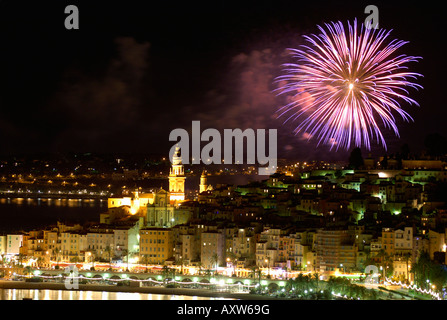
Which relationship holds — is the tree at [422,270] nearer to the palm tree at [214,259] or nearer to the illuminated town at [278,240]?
the illuminated town at [278,240]

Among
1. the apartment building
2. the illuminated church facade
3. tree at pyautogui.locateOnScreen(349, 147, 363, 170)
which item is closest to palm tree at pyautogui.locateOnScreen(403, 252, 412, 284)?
the apartment building

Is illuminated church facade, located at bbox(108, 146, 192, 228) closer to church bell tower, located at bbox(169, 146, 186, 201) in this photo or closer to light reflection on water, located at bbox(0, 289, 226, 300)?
church bell tower, located at bbox(169, 146, 186, 201)

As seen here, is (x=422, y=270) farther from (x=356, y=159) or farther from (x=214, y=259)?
(x=356, y=159)

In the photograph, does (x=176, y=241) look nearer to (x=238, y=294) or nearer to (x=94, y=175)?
(x=238, y=294)

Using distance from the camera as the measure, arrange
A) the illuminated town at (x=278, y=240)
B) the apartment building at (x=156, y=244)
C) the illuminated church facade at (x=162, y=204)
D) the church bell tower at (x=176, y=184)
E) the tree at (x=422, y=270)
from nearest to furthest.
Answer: the tree at (x=422, y=270) → the illuminated town at (x=278, y=240) → the apartment building at (x=156, y=244) → the illuminated church facade at (x=162, y=204) → the church bell tower at (x=176, y=184)

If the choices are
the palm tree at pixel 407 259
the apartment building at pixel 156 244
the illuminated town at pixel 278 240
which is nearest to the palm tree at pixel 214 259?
the illuminated town at pixel 278 240

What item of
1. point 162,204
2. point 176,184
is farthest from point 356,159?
point 162,204
